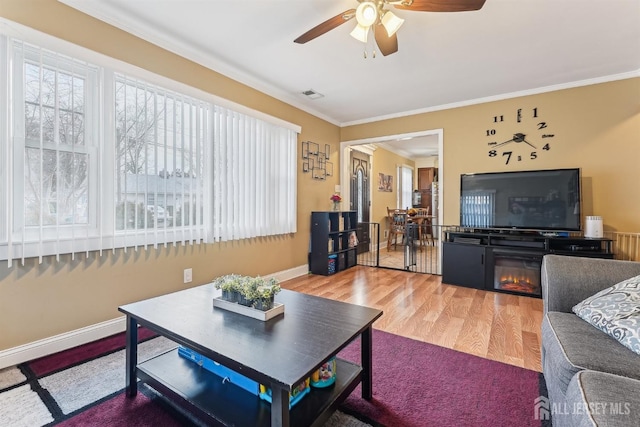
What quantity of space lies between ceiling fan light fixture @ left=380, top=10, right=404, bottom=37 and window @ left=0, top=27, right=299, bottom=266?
1.84 meters

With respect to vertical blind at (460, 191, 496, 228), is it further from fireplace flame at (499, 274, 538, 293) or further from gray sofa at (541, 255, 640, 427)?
gray sofa at (541, 255, 640, 427)

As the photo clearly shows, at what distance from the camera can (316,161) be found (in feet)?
15.4

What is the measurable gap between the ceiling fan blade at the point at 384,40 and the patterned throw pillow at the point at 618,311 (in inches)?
80.3

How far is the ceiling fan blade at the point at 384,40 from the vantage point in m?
2.08

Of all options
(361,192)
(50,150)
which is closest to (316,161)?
(361,192)

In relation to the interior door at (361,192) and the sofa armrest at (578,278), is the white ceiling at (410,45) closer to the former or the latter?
the sofa armrest at (578,278)

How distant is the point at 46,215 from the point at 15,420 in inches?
47.7

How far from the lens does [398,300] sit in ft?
10.6

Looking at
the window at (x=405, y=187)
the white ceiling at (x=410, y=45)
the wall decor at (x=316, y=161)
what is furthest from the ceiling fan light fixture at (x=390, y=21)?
the window at (x=405, y=187)

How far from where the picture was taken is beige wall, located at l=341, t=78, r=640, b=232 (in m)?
3.29

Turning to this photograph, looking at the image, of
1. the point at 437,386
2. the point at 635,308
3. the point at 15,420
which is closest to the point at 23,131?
the point at 15,420

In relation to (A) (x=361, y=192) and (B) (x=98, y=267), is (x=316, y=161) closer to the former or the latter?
(A) (x=361, y=192)

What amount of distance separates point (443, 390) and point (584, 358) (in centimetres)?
76
